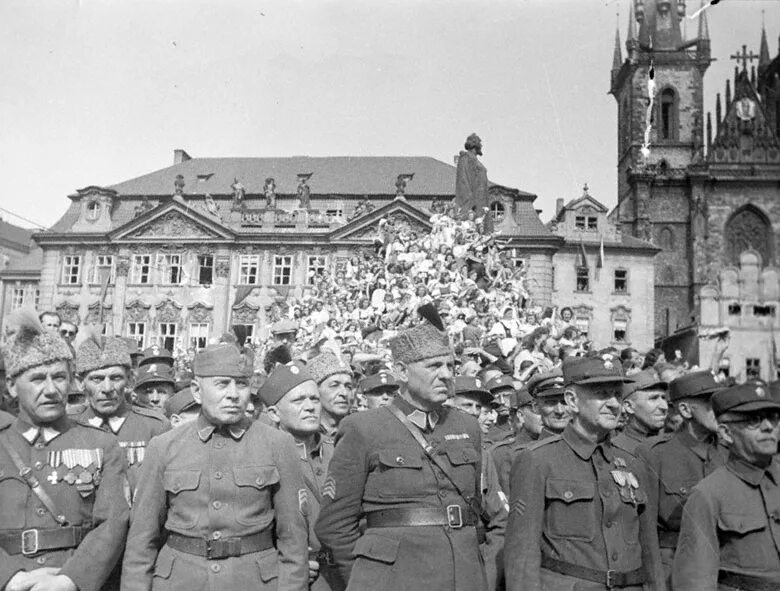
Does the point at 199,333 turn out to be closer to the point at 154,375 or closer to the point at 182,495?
the point at 154,375

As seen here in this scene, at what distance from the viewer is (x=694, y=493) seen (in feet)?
12.9

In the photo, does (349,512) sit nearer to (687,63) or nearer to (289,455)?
(289,455)

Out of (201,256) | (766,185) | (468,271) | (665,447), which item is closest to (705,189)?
(766,185)

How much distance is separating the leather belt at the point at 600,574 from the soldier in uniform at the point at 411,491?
0.38 metres

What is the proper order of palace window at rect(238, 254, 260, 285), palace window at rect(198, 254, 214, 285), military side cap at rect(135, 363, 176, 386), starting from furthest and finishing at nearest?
1. palace window at rect(198, 254, 214, 285)
2. palace window at rect(238, 254, 260, 285)
3. military side cap at rect(135, 363, 176, 386)

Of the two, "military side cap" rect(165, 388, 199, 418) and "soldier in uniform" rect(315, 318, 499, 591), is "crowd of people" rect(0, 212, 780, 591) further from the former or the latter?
"military side cap" rect(165, 388, 199, 418)

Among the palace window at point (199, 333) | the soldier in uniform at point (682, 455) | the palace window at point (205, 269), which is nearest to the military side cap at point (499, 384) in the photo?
the soldier in uniform at point (682, 455)

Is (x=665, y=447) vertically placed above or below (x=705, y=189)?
below

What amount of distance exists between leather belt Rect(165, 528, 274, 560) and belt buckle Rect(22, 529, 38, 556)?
602 millimetres

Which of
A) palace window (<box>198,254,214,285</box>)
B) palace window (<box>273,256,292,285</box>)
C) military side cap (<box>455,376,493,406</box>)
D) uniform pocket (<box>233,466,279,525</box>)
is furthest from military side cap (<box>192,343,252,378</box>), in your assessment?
palace window (<box>198,254,214,285</box>)

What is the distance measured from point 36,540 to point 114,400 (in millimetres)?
1981

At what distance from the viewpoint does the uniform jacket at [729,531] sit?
372 centimetres

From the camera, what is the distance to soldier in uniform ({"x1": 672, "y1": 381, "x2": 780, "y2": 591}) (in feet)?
12.2

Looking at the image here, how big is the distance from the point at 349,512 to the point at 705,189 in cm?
5464
